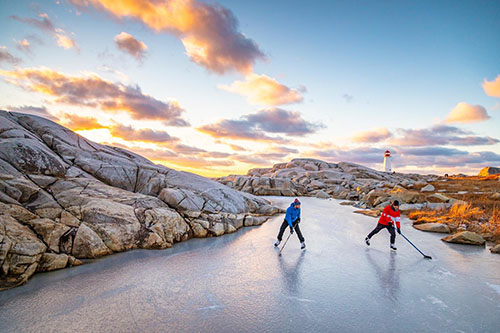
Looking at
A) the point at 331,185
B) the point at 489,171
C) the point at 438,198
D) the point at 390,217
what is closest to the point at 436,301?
the point at 390,217

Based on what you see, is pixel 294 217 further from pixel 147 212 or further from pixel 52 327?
pixel 52 327

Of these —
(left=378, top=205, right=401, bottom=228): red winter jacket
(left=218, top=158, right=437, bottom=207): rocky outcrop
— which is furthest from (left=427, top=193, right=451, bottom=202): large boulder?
(left=378, top=205, right=401, bottom=228): red winter jacket

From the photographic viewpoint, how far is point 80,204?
8938 mm

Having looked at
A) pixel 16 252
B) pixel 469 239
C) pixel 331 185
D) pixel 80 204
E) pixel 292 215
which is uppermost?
pixel 80 204

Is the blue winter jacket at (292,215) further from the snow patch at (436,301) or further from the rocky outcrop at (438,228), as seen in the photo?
the rocky outcrop at (438,228)

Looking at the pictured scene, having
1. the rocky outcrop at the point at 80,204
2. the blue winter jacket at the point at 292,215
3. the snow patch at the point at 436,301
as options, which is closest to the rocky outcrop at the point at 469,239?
the snow patch at the point at 436,301

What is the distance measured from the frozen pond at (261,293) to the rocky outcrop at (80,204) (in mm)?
719

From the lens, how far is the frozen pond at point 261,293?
479 centimetres

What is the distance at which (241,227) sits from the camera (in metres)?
14.6

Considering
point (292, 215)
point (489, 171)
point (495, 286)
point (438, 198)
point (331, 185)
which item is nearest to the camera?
point (495, 286)

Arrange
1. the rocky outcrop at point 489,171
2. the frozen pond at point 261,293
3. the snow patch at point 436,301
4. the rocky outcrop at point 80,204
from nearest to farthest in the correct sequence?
the frozen pond at point 261,293, the snow patch at point 436,301, the rocky outcrop at point 80,204, the rocky outcrop at point 489,171

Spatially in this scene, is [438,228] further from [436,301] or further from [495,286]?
[436,301]

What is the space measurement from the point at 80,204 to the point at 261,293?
7172 mm

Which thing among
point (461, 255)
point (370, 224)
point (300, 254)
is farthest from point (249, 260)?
point (370, 224)
